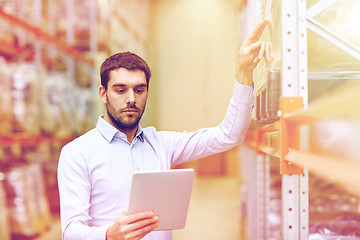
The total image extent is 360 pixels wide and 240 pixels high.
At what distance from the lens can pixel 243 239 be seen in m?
4.35

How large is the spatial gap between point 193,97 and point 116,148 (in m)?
8.53

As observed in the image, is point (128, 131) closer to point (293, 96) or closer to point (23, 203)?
point (293, 96)

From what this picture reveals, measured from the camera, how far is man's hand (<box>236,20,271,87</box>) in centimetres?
163

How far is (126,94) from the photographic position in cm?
168

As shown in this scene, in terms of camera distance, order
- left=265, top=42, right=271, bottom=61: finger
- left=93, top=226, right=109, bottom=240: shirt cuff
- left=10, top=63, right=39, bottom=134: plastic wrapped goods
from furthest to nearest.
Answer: left=10, top=63, right=39, bottom=134: plastic wrapped goods
left=265, top=42, right=271, bottom=61: finger
left=93, top=226, right=109, bottom=240: shirt cuff

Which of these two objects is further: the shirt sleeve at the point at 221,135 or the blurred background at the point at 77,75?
the blurred background at the point at 77,75

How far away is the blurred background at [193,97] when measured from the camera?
1.72 m

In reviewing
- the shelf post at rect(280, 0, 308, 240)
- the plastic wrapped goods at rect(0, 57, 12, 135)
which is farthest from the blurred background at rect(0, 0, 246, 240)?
the shelf post at rect(280, 0, 308, 240)

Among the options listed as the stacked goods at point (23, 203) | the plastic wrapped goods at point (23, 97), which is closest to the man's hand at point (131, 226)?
the stacked goods at point (23, 203)

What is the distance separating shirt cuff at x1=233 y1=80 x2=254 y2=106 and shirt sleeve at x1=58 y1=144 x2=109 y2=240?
2.32 ft

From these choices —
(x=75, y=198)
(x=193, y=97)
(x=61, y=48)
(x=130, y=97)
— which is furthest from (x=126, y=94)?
(x=193, y=97)

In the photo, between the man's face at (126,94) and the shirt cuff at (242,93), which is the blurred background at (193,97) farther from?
the man's face at (126,94)

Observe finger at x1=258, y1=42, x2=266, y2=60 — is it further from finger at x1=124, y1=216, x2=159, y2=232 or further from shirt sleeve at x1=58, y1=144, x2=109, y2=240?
shirt sleeve at x1=58, y1=144, x2=109, y2=240

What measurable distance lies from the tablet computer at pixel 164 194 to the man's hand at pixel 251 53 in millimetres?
537
